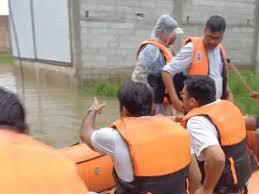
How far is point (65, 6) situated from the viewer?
10.3 meters

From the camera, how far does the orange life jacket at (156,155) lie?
83.3 inches

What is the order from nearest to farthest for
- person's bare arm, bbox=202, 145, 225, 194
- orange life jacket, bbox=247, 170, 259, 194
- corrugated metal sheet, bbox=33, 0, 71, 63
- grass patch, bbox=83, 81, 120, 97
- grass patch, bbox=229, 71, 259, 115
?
person's bare arm, bbox=202, 145, 225, 194
orange life jacket, bbox=247, 170, 259, 194
grass patch, bbox=229, 71, 259, 115
grass patch, bbox=83, 81, 120, 97
corrugated metal sheet, bbox=33, 0, 71, 63

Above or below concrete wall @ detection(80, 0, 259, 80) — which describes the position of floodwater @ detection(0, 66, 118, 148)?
below

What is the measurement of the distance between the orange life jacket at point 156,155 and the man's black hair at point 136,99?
10 cm

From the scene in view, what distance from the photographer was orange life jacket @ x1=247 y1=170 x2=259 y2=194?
9.33 ft

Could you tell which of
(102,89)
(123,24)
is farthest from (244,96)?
(123,24)

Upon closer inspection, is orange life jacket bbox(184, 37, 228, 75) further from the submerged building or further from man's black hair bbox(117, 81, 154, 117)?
the submerged building

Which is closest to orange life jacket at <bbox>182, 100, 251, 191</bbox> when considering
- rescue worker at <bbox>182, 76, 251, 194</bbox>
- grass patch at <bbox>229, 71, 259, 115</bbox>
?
rescue worker at <bbox>182, 76, 251, 194</bbox>

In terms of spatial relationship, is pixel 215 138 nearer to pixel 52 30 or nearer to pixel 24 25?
pixel 52 30

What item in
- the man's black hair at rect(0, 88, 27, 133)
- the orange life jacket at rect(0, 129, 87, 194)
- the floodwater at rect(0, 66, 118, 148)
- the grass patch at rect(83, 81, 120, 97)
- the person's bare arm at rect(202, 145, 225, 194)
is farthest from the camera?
the grass patch at rect(83, 81, 120, 97)

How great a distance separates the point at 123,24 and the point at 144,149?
8.74 m

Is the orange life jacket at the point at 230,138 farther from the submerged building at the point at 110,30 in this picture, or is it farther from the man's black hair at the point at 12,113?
the submerged building at the point at 110,30

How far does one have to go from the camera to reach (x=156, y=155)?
2.11m

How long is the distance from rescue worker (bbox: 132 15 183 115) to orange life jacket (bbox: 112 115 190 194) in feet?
4.47
